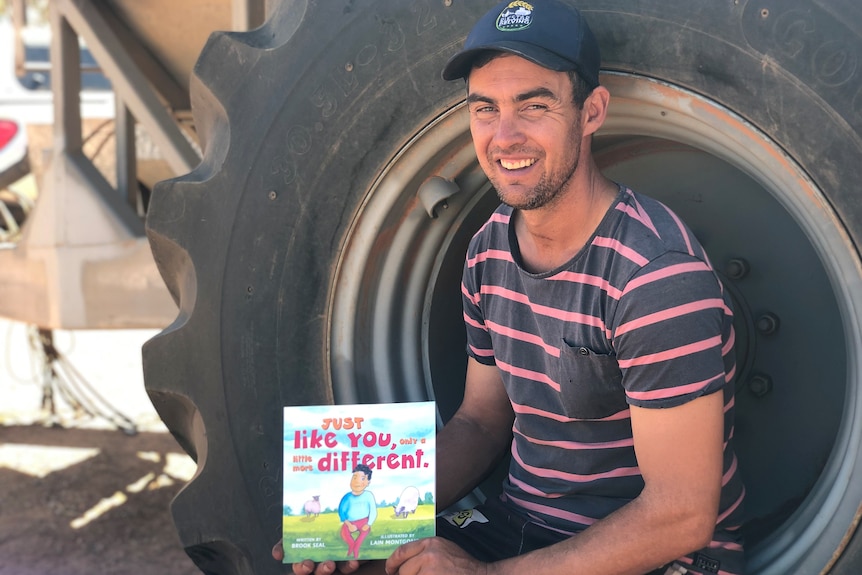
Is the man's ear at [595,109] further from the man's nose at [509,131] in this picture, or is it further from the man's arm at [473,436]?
the man's arm at [473,436]

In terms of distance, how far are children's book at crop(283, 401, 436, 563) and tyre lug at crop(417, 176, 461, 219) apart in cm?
38

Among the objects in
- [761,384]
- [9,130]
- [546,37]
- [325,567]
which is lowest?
[325,567]

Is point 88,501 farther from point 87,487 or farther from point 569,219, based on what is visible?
point 569,219

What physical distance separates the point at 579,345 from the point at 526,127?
37 centimetres

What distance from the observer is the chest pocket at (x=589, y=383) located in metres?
1.52

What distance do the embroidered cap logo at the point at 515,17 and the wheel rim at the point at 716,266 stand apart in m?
0.20

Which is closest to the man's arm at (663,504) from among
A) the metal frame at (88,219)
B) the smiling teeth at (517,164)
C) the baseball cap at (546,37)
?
the smiling teeth at (517,164)

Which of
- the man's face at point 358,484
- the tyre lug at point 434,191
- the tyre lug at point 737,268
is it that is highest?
the tyre lug at point 434,191

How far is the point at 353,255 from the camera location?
182cm

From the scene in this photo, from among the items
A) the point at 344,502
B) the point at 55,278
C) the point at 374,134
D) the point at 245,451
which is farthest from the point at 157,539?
the point at 374,134

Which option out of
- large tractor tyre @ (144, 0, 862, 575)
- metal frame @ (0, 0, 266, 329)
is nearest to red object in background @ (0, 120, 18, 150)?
metal frame @ (0, 0, 266, 329)

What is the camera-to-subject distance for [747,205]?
187 centimetres

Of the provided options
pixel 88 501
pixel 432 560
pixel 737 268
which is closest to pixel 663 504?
pixel 432 560

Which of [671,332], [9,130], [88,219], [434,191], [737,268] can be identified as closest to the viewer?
[671,332]
